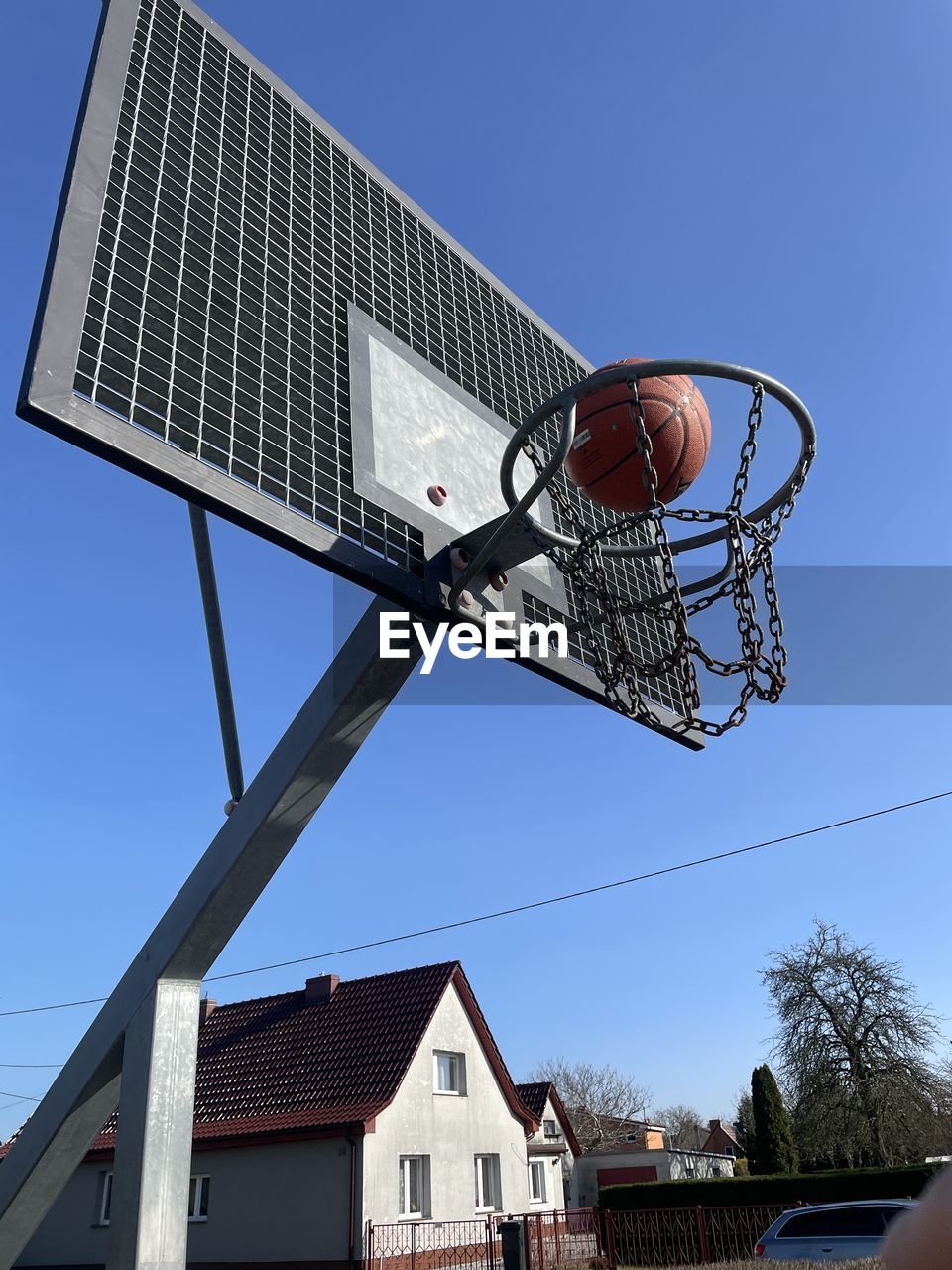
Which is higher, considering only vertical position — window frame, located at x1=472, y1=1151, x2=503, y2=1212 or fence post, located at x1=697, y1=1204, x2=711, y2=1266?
window frame, located at x1=472, y1=1151, x2=503, y2=1212

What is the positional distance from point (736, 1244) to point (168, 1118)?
43.0 feet

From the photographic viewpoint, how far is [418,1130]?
1706 cm

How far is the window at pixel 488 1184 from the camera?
60.3ft

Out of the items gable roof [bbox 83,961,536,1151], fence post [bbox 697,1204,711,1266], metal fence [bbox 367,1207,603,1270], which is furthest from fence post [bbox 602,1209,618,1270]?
gable roof [bbox 83,961,536,1151]

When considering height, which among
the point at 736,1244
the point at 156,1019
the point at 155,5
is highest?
the point at 155,5

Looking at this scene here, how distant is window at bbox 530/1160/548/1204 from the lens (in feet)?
73.3

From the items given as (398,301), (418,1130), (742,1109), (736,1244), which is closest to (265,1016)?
(418,1130)

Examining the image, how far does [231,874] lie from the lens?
526cm

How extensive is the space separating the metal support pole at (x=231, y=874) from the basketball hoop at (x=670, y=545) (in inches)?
30.6

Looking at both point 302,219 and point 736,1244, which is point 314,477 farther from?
point 736,1244

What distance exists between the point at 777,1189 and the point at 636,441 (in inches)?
865

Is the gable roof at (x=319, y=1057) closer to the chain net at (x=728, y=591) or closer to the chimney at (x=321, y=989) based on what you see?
the chimney at (x=321, y=989)

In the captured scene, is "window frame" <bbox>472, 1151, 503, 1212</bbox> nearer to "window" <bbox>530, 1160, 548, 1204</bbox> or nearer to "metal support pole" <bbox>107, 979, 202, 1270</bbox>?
"window" <bbox>530, 1160, 548, 1204</bbox>

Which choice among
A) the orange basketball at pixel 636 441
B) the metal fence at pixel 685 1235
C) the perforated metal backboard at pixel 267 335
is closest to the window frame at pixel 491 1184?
the metal fence at pixel 685 1235
